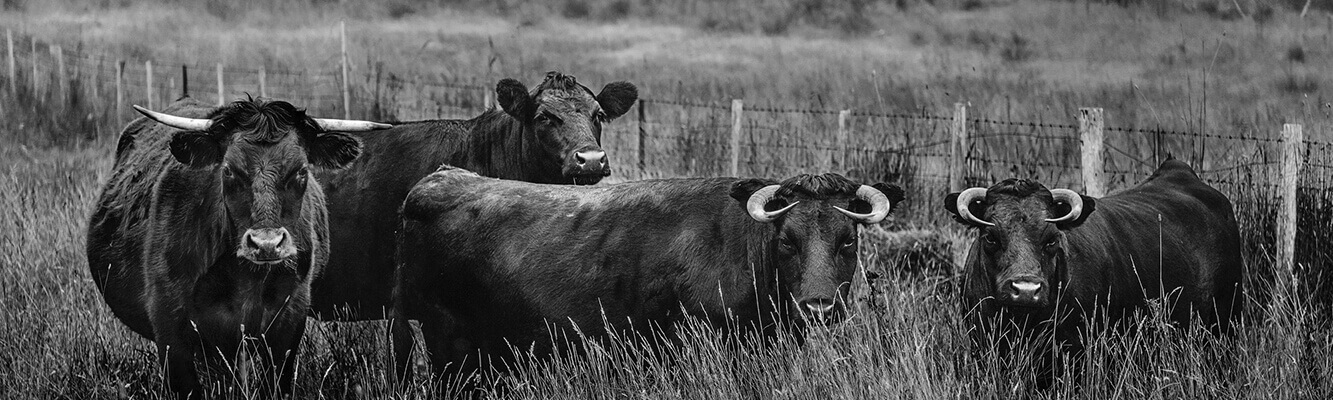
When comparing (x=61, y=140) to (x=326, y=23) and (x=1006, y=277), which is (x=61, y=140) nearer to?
(x=1006, y=277)

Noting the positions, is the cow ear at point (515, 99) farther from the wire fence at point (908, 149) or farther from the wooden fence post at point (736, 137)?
the wooden fence post at point (736, 137)

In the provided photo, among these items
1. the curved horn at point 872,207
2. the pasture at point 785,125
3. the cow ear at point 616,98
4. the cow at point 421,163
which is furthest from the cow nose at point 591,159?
the curved horn at point 872,207

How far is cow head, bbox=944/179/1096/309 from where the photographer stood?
5.43 meters

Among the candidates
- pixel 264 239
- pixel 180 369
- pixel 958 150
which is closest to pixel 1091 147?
pixel 958 150

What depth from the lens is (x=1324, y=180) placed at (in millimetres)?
7332

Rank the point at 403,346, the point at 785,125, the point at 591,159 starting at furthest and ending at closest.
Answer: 1. the point at 785,125
2. the point at 591,159
3. the point at 403,346

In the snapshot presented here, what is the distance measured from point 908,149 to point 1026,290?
4.68 meters

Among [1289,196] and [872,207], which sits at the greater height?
[872,207]

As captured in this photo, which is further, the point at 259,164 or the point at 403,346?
the point at 403,346

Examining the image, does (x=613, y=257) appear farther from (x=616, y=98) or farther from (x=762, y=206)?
(x=616, y=98)

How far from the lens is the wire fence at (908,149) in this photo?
7621mm

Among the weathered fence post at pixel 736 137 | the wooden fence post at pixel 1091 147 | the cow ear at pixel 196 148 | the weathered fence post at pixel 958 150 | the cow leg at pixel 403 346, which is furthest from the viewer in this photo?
the weathered fence post at pixel 736 137

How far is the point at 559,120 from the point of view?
752 cm

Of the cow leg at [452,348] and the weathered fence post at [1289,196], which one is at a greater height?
the weathered fence post at [1289,196]
